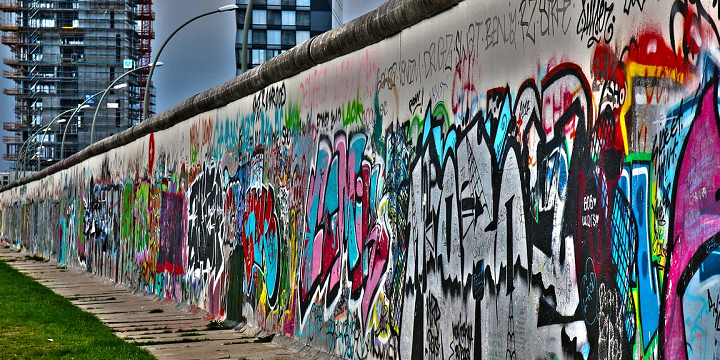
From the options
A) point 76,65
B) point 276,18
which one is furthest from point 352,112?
point 76,65

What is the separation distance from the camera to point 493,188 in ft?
21.4

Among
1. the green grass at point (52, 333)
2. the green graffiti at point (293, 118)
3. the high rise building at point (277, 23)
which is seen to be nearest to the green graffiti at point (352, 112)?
the green graffiti at point (293, 118)

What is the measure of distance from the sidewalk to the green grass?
0.93ft

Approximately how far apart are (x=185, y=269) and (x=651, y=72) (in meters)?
11.7

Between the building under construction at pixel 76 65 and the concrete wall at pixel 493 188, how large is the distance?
11846 cm

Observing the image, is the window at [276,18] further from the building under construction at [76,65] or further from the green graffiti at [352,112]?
the green graffiti at [352,112]

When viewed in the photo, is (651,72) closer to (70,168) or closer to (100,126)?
(70,168)

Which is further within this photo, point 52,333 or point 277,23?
point 277,23

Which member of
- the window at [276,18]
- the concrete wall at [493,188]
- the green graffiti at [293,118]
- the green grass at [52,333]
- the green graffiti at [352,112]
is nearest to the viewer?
the concrete wall at [493,188]

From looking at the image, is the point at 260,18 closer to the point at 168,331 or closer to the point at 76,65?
the point at 76,65

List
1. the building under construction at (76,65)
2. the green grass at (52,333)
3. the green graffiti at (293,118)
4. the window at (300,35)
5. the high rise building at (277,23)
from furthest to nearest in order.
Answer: the building under construction at (76,65) < the window at (300,35) < the high rise building at (277,23) < the green graffiti at (293,118) < the green grass at (52,333)

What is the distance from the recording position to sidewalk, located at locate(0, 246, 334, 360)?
33.9 feet

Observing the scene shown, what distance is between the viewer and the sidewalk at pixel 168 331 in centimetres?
1034

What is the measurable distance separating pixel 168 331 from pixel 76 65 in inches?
5110
